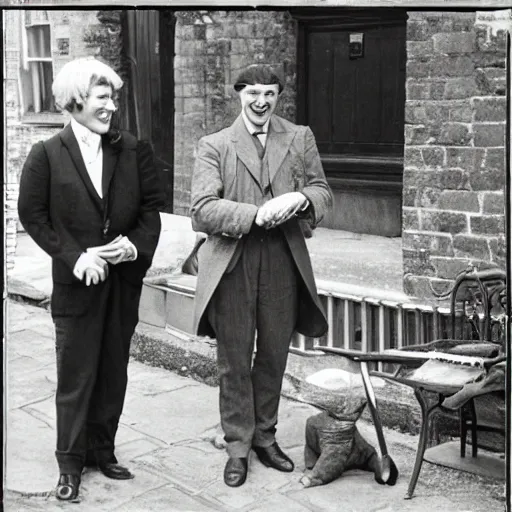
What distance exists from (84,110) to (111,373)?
124cm

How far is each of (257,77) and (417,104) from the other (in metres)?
0.85

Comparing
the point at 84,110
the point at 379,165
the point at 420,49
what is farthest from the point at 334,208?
the point at 84,110

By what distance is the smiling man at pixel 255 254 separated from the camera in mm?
5398

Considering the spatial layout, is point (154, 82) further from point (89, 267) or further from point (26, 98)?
point (89, 267)

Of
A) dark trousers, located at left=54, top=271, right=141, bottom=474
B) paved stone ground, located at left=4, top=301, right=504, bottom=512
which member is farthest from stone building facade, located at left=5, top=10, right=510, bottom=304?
paved stone ground, located at left=4, top=301, right=504, bottom=512

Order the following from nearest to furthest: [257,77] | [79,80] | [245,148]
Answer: [79,80] → [257,77] → [245,148]

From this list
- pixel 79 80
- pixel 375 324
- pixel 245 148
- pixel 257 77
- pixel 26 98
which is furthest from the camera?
pixel 375 324

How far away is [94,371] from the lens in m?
5.51

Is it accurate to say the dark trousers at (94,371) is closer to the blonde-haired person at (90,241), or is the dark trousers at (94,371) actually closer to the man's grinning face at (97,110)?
the blonde-haired person at (90,241)

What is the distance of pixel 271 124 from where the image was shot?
18.0 ft

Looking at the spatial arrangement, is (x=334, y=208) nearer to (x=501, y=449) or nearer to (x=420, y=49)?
(x=420, y=49)

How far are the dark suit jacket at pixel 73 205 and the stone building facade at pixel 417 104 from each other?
99 millimetres

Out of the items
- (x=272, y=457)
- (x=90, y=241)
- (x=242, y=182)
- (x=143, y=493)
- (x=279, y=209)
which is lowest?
(x=143, y=493)

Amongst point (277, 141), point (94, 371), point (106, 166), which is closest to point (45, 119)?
point (106, 166)
